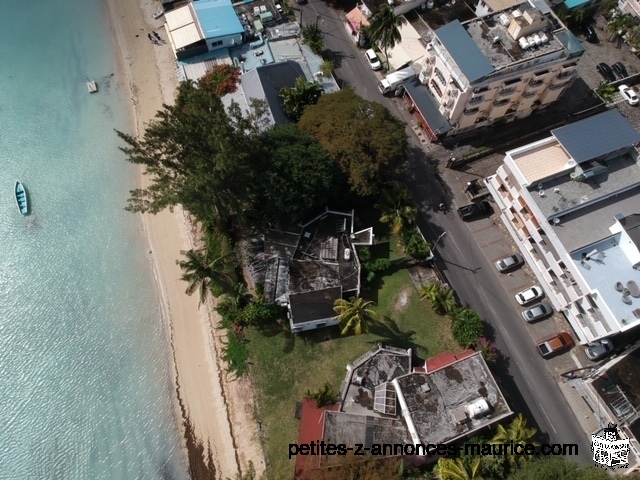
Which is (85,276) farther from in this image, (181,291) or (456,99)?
(456,99)

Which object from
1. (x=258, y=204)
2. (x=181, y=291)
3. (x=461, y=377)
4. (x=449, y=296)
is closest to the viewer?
(x=461, y=377)

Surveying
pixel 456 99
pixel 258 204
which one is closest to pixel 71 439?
pixel 258 204

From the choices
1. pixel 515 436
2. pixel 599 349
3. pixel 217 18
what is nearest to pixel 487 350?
pixel 515 436

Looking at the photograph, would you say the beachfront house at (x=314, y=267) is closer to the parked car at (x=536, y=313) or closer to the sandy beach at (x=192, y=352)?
the sandy beach at (x=192, y=352)

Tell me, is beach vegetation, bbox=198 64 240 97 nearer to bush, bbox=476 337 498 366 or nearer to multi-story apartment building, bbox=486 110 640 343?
multi-story apartment building, bbox=486 110 640 343

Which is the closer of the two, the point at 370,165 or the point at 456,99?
the point at 370,165

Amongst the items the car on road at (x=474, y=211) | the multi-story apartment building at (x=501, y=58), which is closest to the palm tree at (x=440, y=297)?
the car on road at (x=474, y=211)

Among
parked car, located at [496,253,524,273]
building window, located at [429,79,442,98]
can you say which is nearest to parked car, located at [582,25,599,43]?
building window, located at [429,79,442,98]
